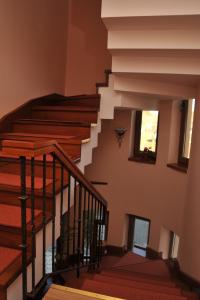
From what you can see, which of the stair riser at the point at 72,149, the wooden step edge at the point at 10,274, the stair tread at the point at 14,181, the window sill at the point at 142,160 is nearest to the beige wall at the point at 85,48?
the window sill at the point at 142,160

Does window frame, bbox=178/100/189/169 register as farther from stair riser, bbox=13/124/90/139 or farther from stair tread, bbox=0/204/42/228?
stair tread, bbox=0/204/42/228

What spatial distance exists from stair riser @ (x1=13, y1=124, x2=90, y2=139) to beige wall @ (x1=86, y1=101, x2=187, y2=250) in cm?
203

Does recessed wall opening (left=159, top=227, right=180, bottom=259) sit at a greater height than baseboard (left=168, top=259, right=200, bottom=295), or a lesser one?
lesser

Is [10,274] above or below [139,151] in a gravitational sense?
below

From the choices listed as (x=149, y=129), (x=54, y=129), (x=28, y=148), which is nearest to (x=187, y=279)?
(x=54, y=129)

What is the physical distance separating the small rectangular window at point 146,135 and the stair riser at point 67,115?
6.11ft

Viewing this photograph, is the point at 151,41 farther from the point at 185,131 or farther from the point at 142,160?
the point at 142,160

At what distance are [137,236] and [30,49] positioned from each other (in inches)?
174

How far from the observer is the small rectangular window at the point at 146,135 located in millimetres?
5086

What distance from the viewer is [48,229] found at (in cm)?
189

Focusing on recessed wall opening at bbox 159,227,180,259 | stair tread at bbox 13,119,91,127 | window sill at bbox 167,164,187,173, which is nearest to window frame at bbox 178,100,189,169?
window sill at bbox 167,164,187,173

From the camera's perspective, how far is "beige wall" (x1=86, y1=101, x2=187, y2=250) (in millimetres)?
4664

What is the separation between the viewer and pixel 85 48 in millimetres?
4750

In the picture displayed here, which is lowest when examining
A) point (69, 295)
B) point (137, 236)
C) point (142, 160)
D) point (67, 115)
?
point (137, 236)
